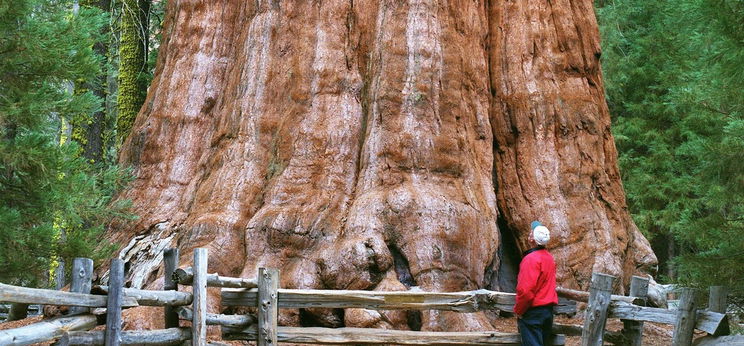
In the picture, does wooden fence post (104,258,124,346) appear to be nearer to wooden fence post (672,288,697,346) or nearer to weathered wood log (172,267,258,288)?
weathered wood log (172,267,258,288)

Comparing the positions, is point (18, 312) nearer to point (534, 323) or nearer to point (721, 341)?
point (534, 323)

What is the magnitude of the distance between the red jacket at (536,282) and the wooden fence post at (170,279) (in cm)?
391

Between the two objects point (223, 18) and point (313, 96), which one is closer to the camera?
point (313, 96)

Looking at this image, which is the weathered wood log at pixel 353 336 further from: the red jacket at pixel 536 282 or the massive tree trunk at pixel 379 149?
the red jacket at pixel 536 282

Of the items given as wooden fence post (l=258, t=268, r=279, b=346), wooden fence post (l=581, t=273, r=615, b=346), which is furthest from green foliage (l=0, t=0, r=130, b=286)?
wooden fence post (l=581, t=273, r=615, b=346)

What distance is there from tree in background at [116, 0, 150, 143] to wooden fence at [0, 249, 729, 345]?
9953 millimetres

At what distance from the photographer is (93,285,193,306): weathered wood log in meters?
8.52

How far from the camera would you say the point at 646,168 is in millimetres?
26000

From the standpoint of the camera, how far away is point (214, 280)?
31.7 ft

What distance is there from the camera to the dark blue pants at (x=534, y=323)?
9.55 m

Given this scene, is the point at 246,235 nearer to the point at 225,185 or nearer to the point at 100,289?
the point at 225,185

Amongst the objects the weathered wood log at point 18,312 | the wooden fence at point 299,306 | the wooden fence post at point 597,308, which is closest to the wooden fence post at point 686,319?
the wooden fence at point 299,306

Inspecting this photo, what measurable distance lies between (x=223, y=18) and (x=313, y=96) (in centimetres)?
306

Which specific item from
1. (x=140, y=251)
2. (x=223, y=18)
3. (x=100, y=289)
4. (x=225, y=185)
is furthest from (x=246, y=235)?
(x=223, y=18)
